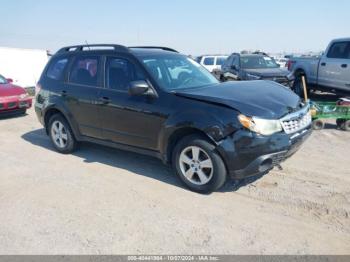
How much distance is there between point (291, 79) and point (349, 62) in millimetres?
1999

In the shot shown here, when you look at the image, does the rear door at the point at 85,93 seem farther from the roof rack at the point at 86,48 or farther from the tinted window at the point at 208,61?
the tinted window at the point at 208,61

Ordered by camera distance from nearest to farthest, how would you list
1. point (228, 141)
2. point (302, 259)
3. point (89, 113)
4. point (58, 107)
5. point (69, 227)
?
point (302, 259) < point (69, 227) < point (228, 141) < point (89, 113) < point (58, 107)

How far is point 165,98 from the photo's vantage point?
450cm

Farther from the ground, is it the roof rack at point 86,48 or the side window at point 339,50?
Result: the roof rack at point 86,48

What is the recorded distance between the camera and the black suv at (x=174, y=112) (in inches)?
156

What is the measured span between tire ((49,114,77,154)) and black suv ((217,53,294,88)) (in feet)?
22.5

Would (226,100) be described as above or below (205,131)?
above

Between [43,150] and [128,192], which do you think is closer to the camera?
[128,192]

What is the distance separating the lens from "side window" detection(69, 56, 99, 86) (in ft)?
17.9

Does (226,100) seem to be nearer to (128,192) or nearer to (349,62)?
(128,192)

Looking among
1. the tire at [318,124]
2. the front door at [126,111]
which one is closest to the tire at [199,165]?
the front door at [126,111]

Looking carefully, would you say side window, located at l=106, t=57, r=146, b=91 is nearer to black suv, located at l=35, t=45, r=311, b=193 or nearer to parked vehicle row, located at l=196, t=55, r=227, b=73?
black suv, located at l=35, t=45, r=311, b=193

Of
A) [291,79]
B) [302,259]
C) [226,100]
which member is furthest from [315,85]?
[302,259]

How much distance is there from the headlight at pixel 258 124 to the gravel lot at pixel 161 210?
Answer: 34.4 inches
